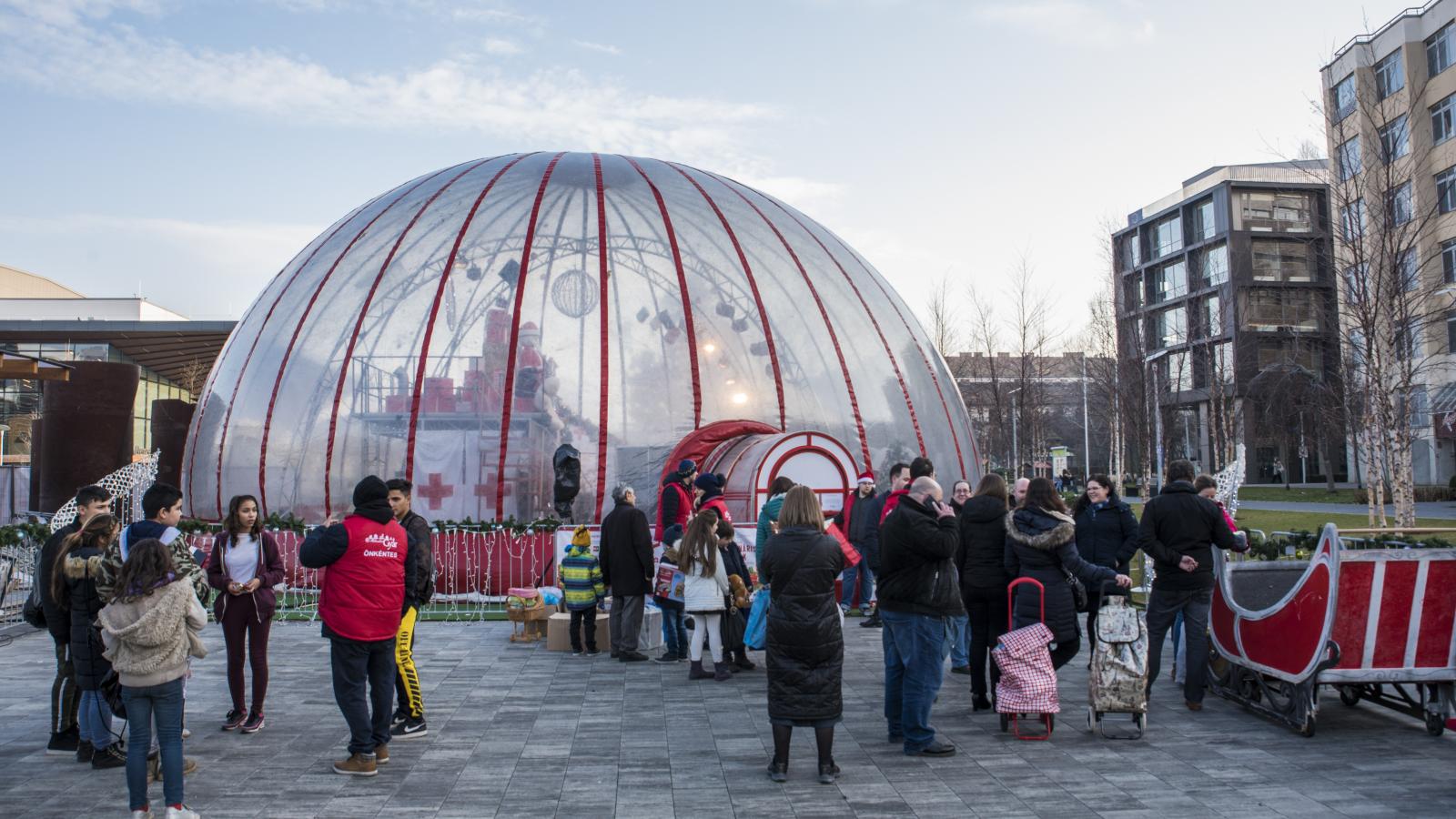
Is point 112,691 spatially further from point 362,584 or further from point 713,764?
point 713,764

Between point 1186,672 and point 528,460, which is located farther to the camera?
point 528,460

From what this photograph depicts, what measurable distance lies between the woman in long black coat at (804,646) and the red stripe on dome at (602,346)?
8210 millimetres

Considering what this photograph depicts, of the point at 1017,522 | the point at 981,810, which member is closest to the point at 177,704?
the point at 981,810

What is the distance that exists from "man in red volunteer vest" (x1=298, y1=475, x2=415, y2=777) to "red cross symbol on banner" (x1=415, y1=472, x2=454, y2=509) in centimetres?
→ 810

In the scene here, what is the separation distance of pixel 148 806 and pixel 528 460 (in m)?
9.02

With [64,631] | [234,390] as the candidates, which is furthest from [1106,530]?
[234,390]

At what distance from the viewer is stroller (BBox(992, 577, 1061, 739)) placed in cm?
692

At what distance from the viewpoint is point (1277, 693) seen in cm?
752

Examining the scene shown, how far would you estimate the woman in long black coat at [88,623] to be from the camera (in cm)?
624

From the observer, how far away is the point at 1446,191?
34844 millimetres

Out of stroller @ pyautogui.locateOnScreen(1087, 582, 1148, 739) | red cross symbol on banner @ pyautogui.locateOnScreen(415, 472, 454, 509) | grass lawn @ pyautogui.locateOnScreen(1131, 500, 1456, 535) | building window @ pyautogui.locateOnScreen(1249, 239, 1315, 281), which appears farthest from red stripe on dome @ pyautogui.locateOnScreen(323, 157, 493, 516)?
building window @ pyautogui.locateOnScreen(1249, 239, 1315, 281)

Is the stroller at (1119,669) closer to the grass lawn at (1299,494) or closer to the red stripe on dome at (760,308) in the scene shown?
the red stripe on dome at (760,308)

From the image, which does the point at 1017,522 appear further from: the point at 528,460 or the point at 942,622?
the point at 528,460

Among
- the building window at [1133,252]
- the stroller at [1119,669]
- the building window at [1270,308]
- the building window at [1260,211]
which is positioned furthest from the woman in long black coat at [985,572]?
the building window at [1133,252]
